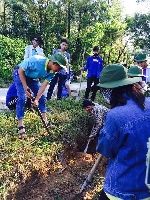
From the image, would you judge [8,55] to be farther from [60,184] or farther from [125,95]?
[125,95]

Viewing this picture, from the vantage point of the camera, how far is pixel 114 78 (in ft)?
6.37

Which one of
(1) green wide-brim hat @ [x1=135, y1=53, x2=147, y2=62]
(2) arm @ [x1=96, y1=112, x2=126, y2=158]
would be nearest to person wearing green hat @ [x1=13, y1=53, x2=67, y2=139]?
(1) green wide-brim hat @ [x1=135, y1=53, x2=147, y2=62]

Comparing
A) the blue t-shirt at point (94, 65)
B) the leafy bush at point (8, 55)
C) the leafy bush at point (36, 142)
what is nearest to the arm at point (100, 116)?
the leafy bush at point (36, 142)

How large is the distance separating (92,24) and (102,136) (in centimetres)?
1837

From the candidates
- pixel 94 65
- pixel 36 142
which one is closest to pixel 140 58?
pixel 36 142

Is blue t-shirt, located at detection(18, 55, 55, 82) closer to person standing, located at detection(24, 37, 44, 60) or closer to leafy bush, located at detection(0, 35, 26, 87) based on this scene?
person standing, located at detection(24, 37, 44, 60)

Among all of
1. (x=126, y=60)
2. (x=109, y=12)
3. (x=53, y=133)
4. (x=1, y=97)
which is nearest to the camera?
(x=53, y=133)

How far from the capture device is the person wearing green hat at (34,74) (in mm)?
4453

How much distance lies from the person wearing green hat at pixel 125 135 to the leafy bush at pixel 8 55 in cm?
1161

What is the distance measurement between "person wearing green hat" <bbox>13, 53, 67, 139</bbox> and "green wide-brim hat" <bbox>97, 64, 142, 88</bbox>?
97.2 inches

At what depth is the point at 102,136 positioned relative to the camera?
6.21 feet

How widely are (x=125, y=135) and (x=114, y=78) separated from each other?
1.20 feet

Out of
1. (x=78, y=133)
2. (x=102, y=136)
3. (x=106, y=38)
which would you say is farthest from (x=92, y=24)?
(x=102, y=136)

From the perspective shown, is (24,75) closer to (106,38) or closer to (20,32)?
(20,32)
